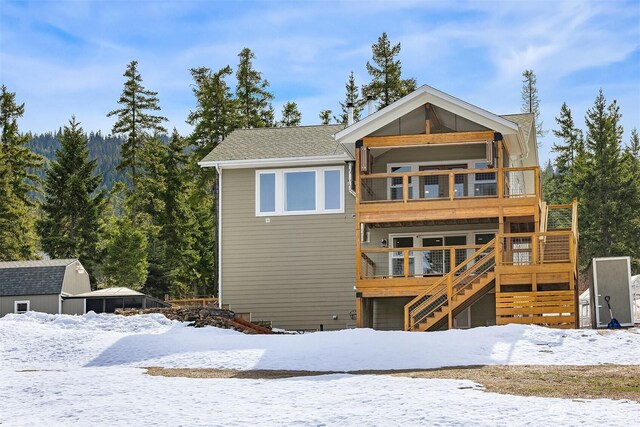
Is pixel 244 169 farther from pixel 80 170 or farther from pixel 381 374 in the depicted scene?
pixel 80 170

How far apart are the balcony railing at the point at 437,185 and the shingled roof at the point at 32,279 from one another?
1510 cm

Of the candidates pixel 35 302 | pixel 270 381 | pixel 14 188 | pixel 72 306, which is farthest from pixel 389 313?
pixel 14 188

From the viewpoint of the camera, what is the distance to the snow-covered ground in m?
12.7

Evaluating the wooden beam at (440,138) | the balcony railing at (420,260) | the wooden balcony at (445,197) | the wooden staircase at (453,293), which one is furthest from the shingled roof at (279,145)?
the wooden staircase at (453,293)

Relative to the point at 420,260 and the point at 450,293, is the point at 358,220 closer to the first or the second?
the point at 420,260

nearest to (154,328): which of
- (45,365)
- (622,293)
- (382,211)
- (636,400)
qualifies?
(45,365)

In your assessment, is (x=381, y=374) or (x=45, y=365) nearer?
(x=381, y=374)

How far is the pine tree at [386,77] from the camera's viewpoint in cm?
5631

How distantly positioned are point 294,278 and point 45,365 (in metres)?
10.4

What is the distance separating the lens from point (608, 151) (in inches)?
2140

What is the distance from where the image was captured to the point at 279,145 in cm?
3119

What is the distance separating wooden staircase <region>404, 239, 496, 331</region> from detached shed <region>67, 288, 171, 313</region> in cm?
1468

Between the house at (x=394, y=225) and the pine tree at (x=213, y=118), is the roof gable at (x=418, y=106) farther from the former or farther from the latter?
the pine tree at (x=213, y=118)

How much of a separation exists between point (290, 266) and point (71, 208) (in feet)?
85.1
